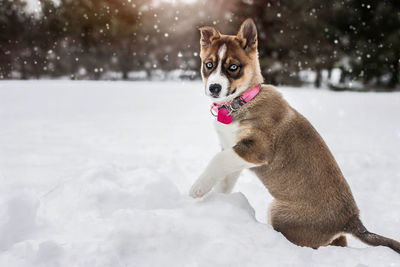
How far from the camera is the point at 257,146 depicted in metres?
3.38

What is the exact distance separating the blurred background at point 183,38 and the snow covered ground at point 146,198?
63.9 feet

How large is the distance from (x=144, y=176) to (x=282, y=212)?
1.82 meters

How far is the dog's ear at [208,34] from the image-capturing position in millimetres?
4008

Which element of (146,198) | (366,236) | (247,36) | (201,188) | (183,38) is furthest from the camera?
(183,38)

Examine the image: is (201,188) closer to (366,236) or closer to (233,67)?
(233,67)

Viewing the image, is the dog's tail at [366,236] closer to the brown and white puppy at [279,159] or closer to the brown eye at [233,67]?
the brown and white puppy at [279,159]

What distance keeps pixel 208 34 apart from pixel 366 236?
2.79 meters

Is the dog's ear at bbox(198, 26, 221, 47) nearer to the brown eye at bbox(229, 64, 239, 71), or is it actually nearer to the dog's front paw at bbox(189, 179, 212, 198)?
the brown eye at bbox(229, 64, 239, 71)

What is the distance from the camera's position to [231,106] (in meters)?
3.70

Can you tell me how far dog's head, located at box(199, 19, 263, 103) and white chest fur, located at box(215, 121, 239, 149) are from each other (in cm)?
31

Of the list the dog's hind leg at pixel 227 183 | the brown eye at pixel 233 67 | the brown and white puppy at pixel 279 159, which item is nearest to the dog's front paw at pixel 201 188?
the brown and white puppy at pixel 279 159

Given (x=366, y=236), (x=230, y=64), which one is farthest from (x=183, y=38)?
(x=366, y=236)

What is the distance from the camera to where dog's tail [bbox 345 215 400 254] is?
2944 mm

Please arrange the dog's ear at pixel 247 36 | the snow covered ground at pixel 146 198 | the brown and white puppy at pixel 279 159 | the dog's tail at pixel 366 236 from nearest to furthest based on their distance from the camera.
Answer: the snow covered ground at pixel 146 198, the dog's tail at pixel 366 236, the brown and white puppy at pixel 279 159, the dog's ear at pixel 247 36
